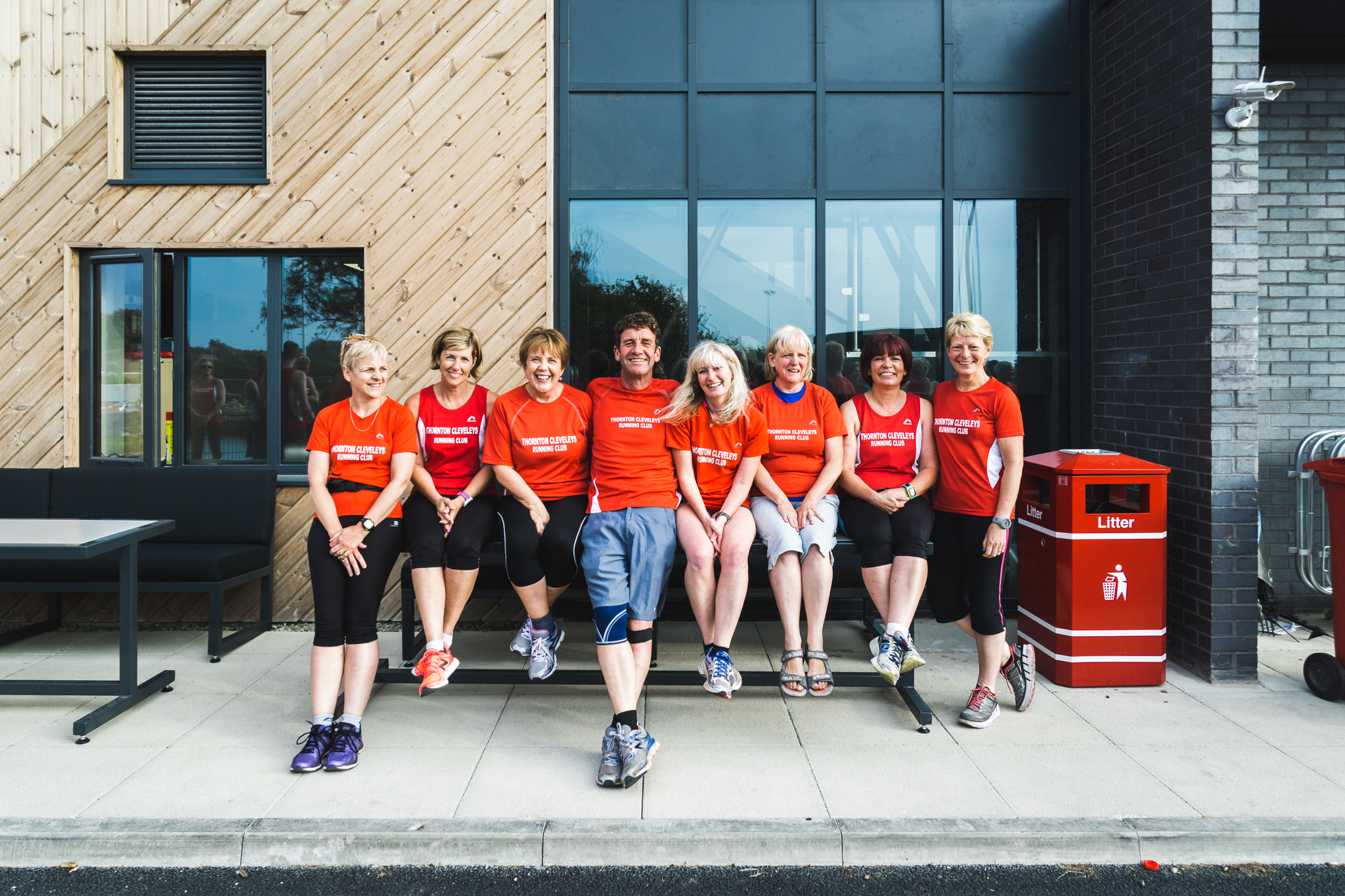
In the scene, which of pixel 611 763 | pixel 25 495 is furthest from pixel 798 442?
pixel 25 495

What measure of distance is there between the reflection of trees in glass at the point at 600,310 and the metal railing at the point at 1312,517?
4.31m

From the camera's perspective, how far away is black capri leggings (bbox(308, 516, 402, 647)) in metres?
3.52

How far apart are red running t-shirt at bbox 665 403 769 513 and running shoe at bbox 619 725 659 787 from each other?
3.73 feet

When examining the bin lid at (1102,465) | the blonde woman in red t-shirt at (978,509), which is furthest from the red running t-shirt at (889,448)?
the bin lid at (1102,465)

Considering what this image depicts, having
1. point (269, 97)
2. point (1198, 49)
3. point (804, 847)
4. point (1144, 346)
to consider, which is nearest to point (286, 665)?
point (804, 847)

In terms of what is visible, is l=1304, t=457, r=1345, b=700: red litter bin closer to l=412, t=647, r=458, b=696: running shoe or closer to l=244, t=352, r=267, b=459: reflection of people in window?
l=412, t=647, r=458, b=696: running shoe

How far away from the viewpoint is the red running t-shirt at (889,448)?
4035mm

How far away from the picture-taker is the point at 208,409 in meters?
5.61

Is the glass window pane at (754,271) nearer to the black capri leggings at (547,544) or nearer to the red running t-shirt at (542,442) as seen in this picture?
the red running t-shirt at (542,442)

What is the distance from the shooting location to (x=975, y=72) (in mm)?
5512

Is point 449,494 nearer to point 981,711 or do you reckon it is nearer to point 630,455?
point 630,455

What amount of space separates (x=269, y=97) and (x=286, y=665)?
3758mm

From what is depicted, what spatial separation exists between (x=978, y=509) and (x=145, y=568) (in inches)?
186

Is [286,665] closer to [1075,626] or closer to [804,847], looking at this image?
[804,847]
